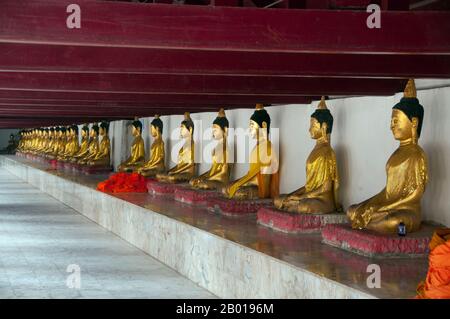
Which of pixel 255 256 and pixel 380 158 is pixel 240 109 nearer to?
pixel 380 158

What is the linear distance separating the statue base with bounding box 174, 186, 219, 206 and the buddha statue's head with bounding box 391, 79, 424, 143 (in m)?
3.70

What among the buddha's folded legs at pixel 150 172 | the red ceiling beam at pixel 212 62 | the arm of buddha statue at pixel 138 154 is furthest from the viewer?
the arm of buddha statue at pixel 138 154

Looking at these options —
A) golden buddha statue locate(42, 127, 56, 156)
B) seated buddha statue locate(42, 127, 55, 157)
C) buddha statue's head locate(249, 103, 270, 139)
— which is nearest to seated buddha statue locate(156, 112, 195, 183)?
buddha statue's head locate(249, 103, 270, 139)

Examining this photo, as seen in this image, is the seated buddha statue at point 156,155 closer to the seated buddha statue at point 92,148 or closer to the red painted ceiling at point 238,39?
the seated buddha statue at point 92,148

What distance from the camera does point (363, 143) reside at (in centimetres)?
834

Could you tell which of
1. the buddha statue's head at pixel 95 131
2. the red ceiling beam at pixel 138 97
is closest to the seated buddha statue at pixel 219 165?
the red ceiling beam at pixel 138 97

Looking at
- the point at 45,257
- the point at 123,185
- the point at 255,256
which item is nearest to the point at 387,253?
the point at 255,256

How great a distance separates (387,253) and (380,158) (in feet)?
5.91

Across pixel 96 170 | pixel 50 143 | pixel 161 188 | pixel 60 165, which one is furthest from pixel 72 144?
pixel 161 188

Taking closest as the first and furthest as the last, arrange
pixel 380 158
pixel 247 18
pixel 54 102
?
pixel 247 18
pixel 380 158
pixel 54 102

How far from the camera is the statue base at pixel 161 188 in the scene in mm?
12280

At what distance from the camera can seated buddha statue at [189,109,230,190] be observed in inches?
435

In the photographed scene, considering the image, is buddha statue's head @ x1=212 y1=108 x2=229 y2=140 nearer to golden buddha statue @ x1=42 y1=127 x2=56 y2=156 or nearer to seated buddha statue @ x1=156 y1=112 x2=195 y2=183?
seated buddha statue @ x1=156 y1=112 x2=195 y2=183

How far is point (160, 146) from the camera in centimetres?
1440
